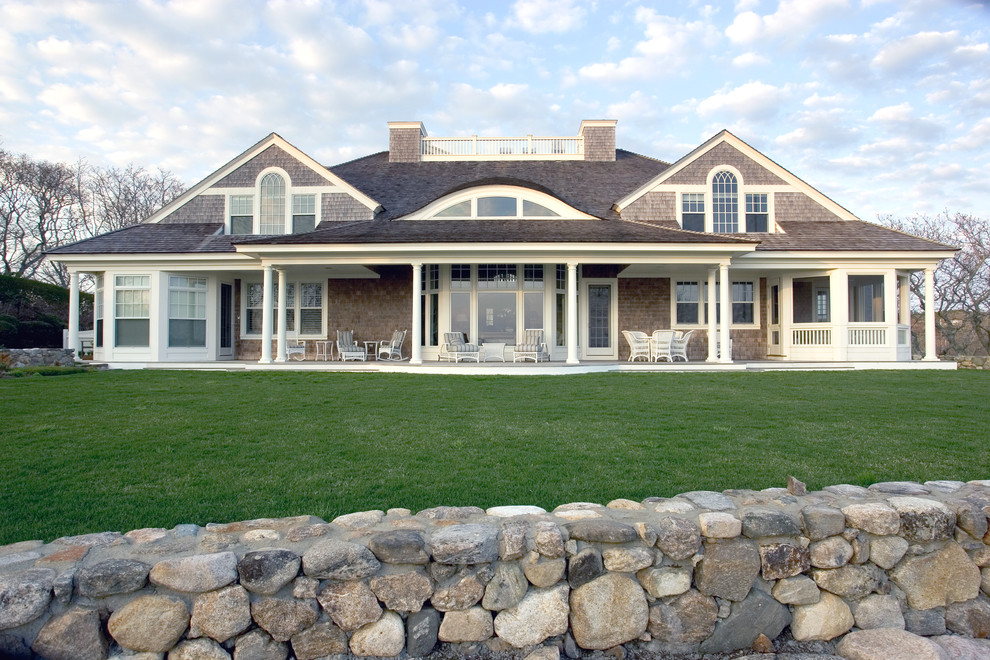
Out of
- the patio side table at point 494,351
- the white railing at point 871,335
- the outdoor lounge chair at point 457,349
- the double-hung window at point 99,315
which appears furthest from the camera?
the double-hung window at point 99,315

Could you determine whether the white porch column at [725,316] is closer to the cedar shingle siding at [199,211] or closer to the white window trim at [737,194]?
the white window trim at [737,194]

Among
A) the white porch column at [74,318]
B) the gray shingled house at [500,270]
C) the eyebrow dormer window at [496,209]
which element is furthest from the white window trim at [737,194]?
the white porch column at [74,318]

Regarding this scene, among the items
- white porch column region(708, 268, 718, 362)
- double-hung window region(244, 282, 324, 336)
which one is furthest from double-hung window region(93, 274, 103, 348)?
white porch column region(708, 268, 718, 362)

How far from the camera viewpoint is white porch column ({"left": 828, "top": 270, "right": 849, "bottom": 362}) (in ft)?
51.1

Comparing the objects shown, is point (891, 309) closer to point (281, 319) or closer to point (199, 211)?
point (281, 319)

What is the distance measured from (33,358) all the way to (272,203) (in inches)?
275

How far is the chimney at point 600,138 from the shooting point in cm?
2091

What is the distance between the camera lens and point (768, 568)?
10.9ft

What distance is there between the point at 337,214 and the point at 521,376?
798 cm

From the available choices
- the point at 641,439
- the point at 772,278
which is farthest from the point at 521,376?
the point at 772,278

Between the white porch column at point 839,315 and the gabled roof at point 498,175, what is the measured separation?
6.10 meters

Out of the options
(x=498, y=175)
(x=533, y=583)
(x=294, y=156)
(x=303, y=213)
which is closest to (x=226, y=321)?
(x=303, y=213)

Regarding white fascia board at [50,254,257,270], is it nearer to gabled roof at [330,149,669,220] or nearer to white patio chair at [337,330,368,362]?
white patio chair at [337,330,368,362]

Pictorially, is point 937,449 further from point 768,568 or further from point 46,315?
point 46,315
